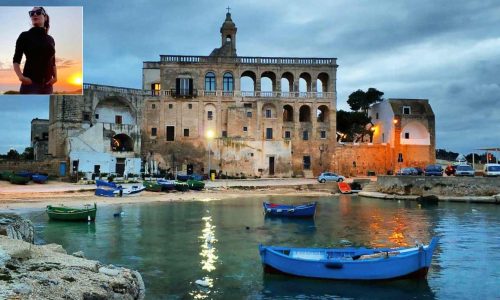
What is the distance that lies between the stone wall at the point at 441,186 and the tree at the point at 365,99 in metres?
29.3

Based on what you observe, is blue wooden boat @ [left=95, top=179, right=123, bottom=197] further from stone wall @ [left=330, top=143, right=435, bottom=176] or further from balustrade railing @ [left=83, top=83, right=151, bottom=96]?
stone wall @ [left=330, top=143, right=435, bottom=176]

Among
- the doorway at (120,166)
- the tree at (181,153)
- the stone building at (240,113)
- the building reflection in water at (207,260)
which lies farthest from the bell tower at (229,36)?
the building reflection in water at (207,260)

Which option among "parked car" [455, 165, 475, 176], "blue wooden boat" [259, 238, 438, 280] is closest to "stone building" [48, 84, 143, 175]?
"parked car" [455, 165, 475, 176]

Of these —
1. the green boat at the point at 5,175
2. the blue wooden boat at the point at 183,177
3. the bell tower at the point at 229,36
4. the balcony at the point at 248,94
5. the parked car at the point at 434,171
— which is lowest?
the blue wooden boat at the point at 183,177

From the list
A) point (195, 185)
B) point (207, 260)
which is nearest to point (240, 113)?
point (195, 185)

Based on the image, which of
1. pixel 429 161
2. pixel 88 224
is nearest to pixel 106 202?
pixel 88 224

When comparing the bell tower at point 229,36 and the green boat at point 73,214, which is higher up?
the bell tower at point 229,36

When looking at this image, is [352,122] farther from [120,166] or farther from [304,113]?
[120,166]

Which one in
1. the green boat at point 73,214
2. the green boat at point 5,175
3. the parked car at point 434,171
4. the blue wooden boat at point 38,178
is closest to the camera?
the green boat at point 73,214

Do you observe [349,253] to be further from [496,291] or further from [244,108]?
[244,108]

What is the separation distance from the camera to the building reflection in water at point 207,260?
14.2m

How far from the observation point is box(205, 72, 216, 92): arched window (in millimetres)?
61812

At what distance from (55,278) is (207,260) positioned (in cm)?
871

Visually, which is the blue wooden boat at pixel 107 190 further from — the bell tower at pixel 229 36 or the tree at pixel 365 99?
the tree at pixel 365 99
